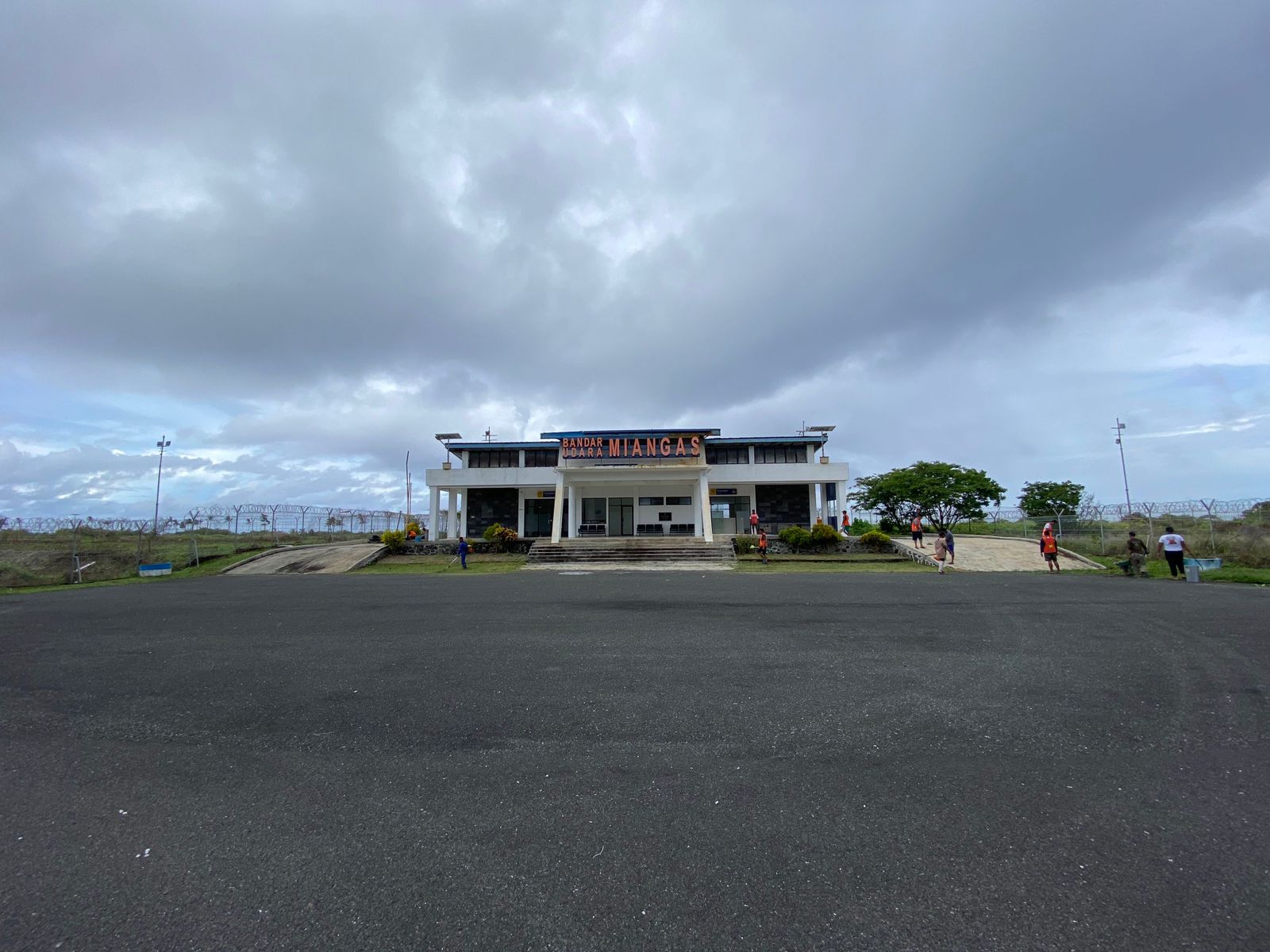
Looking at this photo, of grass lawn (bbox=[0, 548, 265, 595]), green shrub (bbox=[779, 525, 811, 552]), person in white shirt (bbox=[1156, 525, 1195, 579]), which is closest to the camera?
person in white shirt (bbox=[1156, 525, 1195, 579])

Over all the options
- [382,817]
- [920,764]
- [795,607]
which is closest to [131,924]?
[382,817]

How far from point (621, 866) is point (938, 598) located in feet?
35.5

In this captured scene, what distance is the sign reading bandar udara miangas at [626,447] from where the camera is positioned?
29828 mm

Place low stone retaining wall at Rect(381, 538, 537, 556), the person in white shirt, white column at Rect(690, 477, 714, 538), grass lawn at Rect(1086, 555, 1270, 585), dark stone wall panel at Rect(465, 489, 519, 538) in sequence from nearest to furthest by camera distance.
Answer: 1. grass lawn at Rect(1086, 555, 1270, 585)
2. the person in white shirt
3. low stone retaining wall at Rect(381, 538, 537, 556)
4. white column at Rect(690, 477, 714, 538)
5. dark stone wall panel at Rect(465, 489, 519, 538)

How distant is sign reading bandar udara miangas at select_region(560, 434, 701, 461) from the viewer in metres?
29.8

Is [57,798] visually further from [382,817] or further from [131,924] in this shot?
[382,817]

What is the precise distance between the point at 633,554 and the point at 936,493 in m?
18.8

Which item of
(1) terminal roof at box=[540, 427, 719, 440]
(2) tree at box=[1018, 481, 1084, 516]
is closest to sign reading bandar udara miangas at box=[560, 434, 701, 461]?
(1) terminal roof at box=[540, 427, 719, 440]

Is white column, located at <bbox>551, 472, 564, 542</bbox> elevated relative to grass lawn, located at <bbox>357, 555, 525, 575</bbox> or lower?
elevated

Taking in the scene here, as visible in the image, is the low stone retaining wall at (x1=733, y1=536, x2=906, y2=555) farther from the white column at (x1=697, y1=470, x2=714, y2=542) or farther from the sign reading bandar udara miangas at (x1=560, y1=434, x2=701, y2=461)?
the sign reading bandar udara miangas at (x1=560, y1=434, x2=701, y2=461)

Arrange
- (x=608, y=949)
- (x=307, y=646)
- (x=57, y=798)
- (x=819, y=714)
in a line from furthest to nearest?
(x=307, y=646) < (x=819, y=714) < (x=57, y=798) < (x=608, y=949)

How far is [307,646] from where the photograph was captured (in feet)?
26.2

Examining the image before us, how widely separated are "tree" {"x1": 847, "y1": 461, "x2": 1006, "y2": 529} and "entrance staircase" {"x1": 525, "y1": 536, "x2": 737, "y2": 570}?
1305 centimetres

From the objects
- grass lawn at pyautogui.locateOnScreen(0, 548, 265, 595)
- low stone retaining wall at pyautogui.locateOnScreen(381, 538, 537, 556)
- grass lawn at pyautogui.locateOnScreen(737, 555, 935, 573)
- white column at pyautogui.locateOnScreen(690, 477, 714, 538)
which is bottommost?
grass lawn at pyautogui.locateOnScreen(737, 555, 935, 573)
